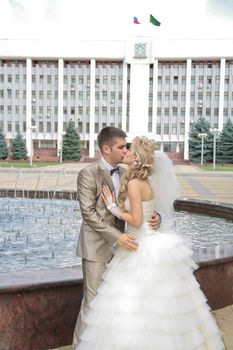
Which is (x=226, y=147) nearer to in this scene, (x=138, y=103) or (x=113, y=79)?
(x=138, y=103)

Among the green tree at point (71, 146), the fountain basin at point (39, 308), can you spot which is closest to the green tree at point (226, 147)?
the green tree at point (71, 146)

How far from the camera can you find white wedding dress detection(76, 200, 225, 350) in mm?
2805

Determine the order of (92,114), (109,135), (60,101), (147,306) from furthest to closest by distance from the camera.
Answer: (60,101) < (92,114) < (109,135) < (147,306)

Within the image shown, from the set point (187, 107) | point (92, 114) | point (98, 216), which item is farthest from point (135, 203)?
point (187, 107)

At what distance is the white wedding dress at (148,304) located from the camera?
280 cm

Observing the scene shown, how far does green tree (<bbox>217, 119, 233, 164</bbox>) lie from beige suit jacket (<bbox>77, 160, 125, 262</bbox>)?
182 feet

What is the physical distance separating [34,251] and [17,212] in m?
4.75

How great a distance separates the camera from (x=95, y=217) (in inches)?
117

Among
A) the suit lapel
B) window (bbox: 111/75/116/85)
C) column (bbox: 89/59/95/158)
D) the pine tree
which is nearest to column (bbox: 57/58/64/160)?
column (bbox: 89/59/95/158)

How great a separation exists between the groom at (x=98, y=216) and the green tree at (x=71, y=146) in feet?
190

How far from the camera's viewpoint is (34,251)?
22.1 ft

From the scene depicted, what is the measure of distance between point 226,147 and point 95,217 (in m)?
55.7

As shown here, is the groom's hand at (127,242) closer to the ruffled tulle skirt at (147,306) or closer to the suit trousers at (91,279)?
the ruffled tulle skirt at (147,306)

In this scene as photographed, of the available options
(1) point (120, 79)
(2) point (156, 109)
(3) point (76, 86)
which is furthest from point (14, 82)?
(2) point (156, 109)
